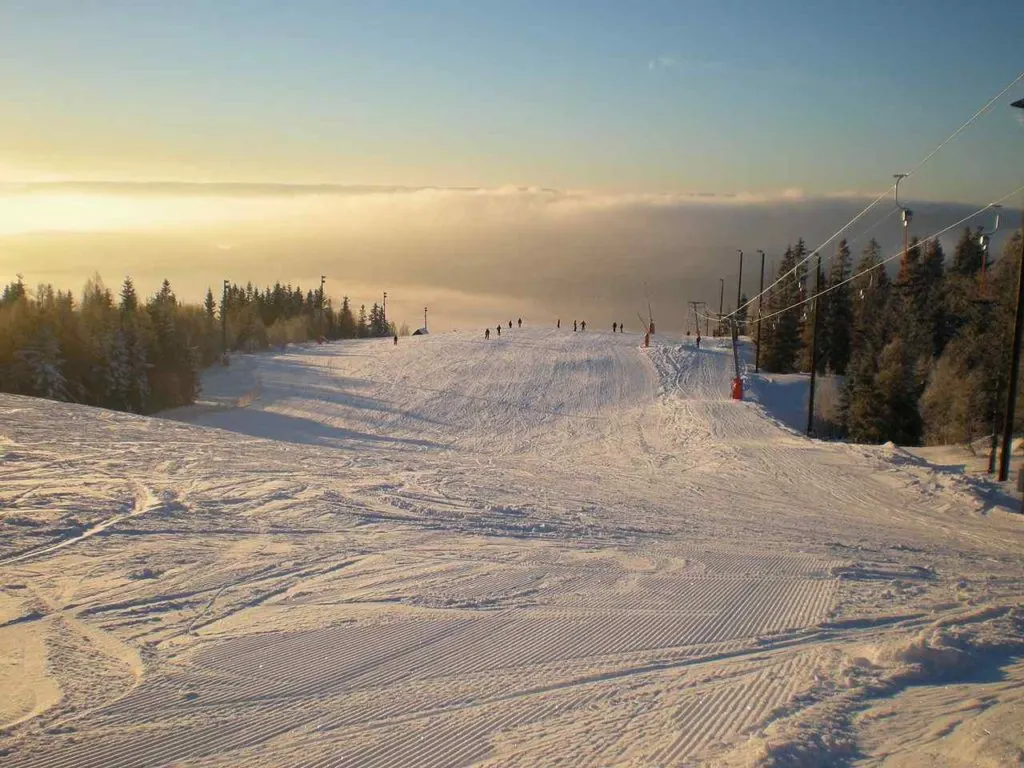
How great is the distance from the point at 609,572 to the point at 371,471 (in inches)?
449

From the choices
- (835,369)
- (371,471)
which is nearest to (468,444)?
(371,471)

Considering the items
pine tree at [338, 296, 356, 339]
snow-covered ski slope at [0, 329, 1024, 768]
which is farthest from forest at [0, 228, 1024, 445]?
pine tree at [338, 296, 356, 339]

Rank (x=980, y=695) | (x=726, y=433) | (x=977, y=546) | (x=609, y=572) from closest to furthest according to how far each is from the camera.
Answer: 1. (x=980, y=695)
2. (x=609, y=572)
3. (x=977, y=546)
4. (x=726, y=433)

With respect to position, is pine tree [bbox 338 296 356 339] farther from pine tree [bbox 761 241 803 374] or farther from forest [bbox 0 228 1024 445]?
pine tree [bbox 761 241 803 374]

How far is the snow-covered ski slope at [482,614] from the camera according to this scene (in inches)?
233

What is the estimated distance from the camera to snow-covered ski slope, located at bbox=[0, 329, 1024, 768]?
19.4 feet

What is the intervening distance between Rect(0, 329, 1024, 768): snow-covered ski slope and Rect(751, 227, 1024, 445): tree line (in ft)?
33.4

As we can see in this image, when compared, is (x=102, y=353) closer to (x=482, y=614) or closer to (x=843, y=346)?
(x=482, y=614)

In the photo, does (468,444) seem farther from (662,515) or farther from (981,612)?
(981,612)

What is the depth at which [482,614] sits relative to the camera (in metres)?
9.02

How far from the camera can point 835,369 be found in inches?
2662

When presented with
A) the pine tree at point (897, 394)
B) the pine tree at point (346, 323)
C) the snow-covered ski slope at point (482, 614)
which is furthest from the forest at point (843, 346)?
the pine tree at point (346, 323)

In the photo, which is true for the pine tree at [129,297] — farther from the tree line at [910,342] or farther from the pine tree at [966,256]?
the pine tree at [966,256]

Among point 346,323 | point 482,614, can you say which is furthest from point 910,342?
point 346,323
